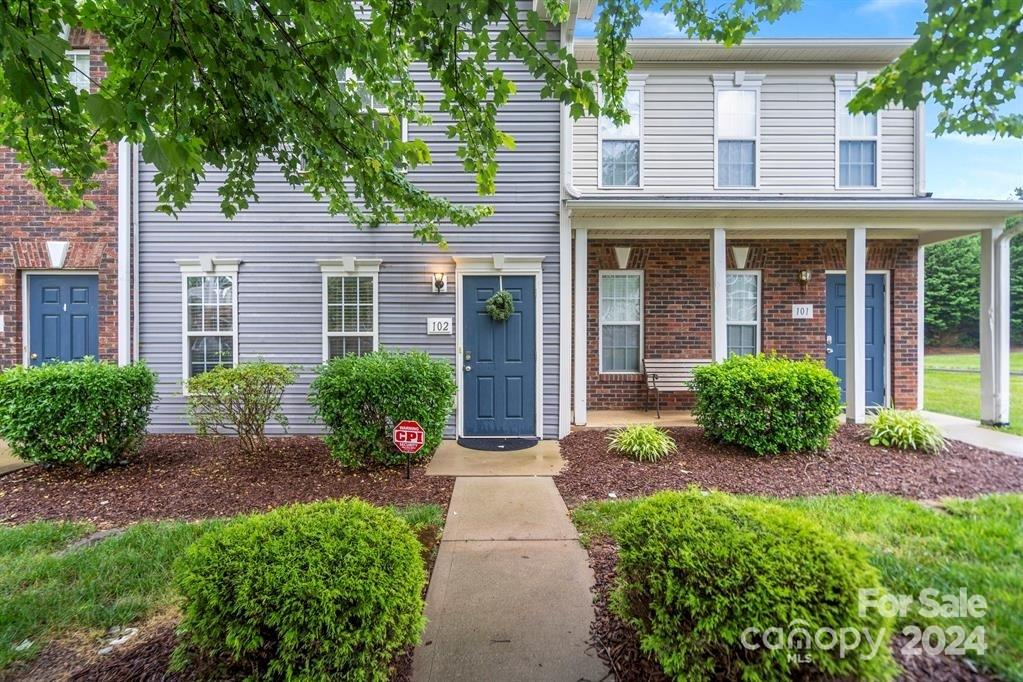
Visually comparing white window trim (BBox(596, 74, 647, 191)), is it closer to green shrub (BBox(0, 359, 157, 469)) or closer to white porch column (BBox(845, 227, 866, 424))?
white porch column (BBox(845, 227, 866, 424))

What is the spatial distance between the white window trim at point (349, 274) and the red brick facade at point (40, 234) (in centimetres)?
278

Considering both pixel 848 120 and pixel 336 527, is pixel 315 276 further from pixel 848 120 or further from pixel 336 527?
pixel 848 120

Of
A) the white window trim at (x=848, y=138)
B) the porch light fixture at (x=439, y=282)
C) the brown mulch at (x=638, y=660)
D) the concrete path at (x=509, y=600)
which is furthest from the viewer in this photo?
the white window trim at (x=848, y=138)

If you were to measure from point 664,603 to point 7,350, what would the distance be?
8459 mm

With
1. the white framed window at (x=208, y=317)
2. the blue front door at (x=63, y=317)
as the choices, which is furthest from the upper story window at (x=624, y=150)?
the blue front door at (x=63, y=317)

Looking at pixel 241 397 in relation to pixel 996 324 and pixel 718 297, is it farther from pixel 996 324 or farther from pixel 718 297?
pixel 996 324

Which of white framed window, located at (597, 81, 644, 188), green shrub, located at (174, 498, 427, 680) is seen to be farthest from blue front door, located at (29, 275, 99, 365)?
white framed window, located at (597, 81, 644, 188)

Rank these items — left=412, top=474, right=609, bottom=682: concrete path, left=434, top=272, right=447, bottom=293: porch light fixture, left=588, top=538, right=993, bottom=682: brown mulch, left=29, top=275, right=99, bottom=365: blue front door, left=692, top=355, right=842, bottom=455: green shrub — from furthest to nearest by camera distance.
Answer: left=29, top=275, right=99, bottom=365: blue front door < left=434, top=272, right=447, bottom=293: porch light fixture < left=692, top=355, right=842, bottom=455: green shrub < left=412, top=474, right=609, bottom=682: concrete path < left=588, top=538, right=993, bottom=682: brown mulch

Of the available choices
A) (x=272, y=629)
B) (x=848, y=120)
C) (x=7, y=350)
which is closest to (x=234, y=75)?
(x=272, y=629)

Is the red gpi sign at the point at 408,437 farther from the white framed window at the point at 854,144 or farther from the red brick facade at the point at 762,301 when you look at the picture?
the white framed window at the point at 854,144

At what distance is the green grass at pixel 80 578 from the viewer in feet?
7.27

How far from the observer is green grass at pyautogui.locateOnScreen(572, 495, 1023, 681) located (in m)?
2.09

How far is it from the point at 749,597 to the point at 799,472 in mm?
3681

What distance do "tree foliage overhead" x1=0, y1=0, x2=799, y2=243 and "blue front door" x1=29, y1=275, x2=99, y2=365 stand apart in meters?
2.91
